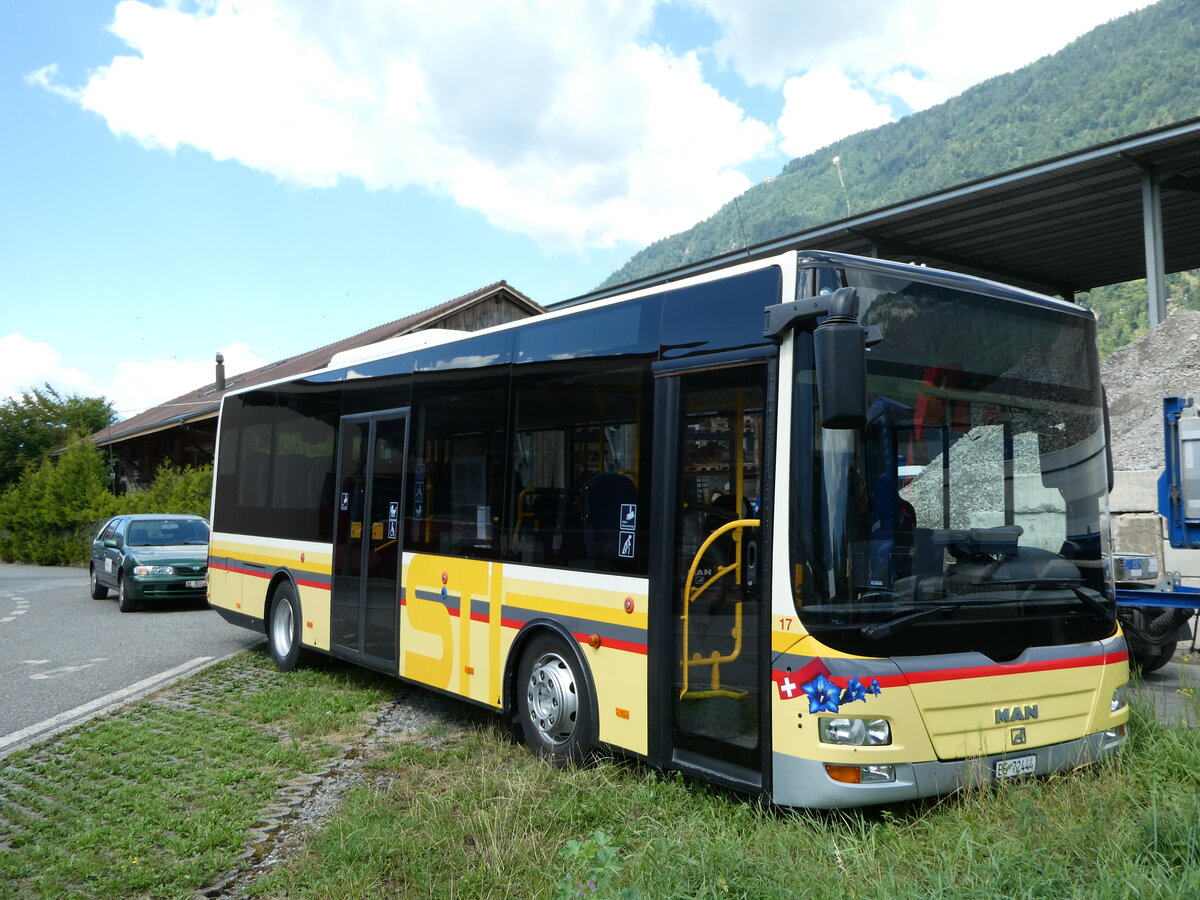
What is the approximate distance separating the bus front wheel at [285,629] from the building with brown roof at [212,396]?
40.8 ft

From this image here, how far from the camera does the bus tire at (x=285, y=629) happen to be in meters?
10.1

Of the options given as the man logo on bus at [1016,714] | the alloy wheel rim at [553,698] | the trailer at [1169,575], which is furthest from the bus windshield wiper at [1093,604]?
the trailer at [1169,575]

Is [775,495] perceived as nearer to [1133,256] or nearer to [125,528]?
[125,528]

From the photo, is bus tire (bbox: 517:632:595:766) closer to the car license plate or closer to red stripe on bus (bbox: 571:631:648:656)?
red stripe on bus (bbox: 571:631:648:656)

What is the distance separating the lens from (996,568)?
510 centimetres

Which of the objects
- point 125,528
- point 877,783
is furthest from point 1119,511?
point 125,528

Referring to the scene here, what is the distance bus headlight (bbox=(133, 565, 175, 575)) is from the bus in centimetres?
1107

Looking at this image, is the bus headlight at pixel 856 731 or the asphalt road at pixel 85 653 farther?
the asphalt road at pixel 85 653

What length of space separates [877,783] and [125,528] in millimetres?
16612

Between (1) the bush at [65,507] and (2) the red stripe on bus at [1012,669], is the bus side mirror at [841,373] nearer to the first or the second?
(2) the red stripe on bus at [1012,669]

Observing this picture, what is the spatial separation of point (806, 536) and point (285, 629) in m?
7.14

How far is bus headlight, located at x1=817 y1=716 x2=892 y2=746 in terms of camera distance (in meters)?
4.62

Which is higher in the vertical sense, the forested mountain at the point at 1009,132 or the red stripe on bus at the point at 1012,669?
the forested mountain at the point at 1009,132

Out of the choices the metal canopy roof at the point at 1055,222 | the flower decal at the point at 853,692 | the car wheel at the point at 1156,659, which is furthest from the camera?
the metal canopy roof at the point at 1055,222
